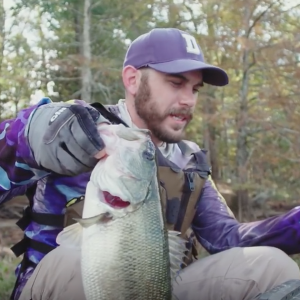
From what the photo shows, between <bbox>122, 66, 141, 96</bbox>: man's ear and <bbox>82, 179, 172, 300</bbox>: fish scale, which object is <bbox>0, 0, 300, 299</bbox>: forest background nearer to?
<bbox>122, 66, 141, 96</bbox>: man's ear

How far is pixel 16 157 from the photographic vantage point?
7.71 feet

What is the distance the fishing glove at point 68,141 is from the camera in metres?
1.91

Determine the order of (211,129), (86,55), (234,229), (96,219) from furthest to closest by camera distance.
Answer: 1. (211,129)
2. (86,55)
3. (234,229)
4. (96,219)

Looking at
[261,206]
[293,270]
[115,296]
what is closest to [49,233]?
[115,296]

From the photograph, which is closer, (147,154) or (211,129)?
(147,154)

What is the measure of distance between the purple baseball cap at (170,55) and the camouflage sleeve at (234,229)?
2.33ft

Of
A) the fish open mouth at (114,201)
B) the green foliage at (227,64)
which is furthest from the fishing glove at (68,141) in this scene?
the green foliage at (227,64)

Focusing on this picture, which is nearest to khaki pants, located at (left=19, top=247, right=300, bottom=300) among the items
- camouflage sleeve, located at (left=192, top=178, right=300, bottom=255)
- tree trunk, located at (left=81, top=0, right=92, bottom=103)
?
camouflage sleeve, located at (left=192, top=178, right=300, bottom=255)

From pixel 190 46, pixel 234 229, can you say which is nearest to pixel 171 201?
pixel 234 229

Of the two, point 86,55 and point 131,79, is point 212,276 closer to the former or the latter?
point 131,79

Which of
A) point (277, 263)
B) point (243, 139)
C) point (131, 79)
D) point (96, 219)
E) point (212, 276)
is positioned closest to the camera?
point (96, 219)

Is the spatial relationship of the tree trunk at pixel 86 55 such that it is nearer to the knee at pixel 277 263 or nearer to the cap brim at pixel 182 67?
the cap brim at pixel 182 67

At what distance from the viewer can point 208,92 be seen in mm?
10453

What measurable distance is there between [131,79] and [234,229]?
39.6 inches
